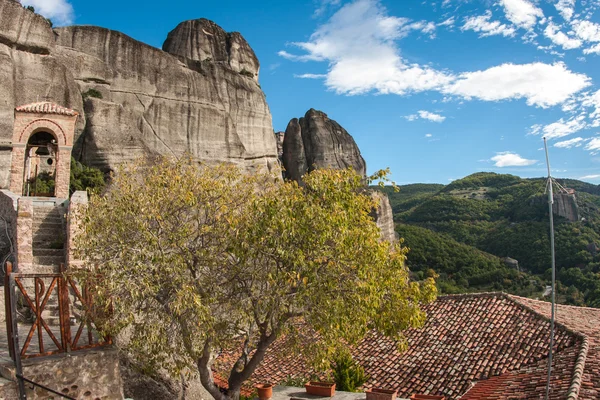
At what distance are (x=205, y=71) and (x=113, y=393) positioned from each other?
119 feet

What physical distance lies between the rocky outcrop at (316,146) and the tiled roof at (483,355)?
34.0 m

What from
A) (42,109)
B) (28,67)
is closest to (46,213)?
(42,109)

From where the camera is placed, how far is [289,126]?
5512 cm

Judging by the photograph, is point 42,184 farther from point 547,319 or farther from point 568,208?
point 568,208

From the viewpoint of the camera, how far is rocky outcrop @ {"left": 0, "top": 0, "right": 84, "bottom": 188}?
2797cm

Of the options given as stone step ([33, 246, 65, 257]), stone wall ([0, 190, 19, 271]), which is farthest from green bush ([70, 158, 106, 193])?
stone step ([33, 246, 65, 257])

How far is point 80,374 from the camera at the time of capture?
7.41 m

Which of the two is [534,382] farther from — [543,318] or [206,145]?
[206,145]

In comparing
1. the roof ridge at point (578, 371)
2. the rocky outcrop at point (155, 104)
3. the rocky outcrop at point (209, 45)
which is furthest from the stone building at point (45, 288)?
the rocky outcrop at point (209, 45)

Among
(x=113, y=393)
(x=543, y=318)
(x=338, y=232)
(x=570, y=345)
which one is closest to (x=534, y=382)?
(x=570, y=345)

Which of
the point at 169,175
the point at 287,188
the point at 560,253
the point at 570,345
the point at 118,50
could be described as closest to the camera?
the point at 287,188

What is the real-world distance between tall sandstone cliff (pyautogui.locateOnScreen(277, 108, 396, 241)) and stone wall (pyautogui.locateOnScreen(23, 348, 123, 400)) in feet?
146

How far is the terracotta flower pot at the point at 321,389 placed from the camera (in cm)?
1273

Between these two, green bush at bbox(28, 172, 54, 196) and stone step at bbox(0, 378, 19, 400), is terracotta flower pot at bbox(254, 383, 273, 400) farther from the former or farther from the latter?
green bush at bbox(28, 172, 54, 196)
